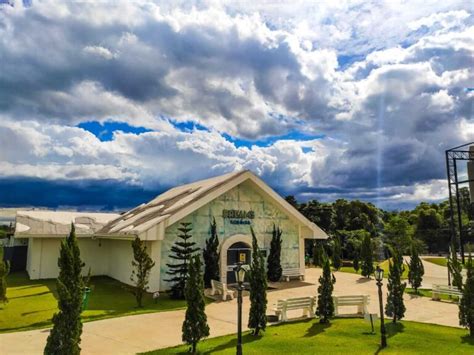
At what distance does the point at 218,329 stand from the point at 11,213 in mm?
24703

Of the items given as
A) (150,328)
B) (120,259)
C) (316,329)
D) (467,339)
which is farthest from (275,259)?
(467,339)

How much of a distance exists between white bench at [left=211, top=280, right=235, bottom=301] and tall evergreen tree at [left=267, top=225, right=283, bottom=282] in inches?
168

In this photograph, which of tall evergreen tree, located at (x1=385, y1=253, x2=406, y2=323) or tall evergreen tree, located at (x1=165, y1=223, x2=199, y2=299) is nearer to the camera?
tall evergreen tree, located at (x1=385, y1=253, x2=406, y2=323)

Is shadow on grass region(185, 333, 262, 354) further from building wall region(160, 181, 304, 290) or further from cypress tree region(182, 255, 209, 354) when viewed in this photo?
building wall region(160, 181, 304, 290)

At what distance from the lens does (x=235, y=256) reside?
64.6ft

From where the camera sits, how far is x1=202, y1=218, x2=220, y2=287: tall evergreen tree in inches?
712

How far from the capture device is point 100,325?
11.6m

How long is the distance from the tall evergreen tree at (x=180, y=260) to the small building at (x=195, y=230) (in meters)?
0.35

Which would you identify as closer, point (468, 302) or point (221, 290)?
point (468, 302)

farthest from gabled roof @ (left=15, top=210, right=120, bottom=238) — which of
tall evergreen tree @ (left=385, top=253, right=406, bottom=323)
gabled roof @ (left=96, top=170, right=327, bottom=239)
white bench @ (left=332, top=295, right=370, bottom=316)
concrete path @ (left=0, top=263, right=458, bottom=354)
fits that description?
tall evergreen tree @ (left=385, top=253, right=406, bottom=323)

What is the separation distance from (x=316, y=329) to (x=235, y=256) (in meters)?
8.99

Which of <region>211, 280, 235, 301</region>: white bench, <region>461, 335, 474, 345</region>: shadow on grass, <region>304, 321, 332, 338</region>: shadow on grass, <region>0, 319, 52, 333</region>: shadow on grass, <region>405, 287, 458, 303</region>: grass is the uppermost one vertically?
<region>211, 280, 235, 301</region>: white bench

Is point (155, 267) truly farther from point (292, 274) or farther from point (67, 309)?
point (67, 309)

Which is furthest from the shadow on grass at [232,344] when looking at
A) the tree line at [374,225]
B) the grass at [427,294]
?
the tree line at [374,225]
